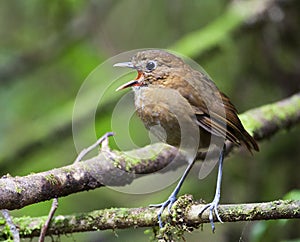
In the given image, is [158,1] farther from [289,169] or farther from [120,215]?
[120,215]

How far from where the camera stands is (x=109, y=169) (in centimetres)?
Result: 280

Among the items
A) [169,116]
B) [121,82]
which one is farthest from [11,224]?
[121,82]

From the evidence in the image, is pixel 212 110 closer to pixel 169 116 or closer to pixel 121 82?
pixel 169 116

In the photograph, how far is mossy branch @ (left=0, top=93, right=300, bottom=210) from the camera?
7.57 ft

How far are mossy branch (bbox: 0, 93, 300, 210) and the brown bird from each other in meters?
0.24

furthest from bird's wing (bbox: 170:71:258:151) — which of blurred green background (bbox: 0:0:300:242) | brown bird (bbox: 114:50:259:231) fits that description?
blurred green background (bbox: 0:0:300:242)

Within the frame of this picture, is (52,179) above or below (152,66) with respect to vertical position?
below

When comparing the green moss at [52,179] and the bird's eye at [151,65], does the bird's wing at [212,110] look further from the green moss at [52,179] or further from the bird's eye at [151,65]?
the green moss at [52,179]

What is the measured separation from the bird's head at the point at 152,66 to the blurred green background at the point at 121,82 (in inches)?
54.4

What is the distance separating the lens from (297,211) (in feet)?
6.42

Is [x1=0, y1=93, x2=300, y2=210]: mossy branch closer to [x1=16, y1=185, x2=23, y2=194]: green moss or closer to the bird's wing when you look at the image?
[x1=16, y1=185, x2=23, y2=194]: green moss

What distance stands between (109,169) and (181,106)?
18.2 inches

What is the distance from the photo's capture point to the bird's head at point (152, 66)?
286cm

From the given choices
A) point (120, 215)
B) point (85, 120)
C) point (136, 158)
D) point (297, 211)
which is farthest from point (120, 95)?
point (297, 211)
